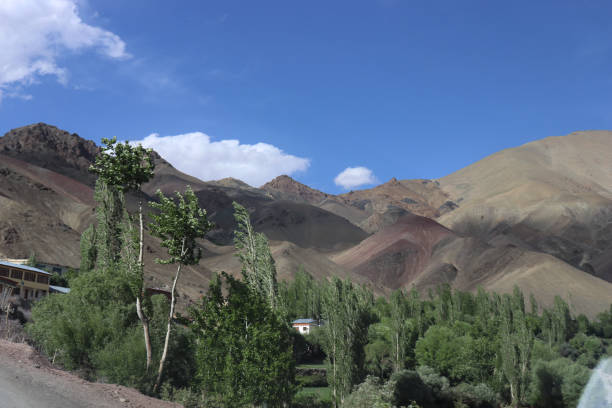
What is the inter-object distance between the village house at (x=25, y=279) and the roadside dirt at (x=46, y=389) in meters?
34.9

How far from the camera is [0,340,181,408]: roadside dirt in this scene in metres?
16.8

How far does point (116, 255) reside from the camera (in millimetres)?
40781

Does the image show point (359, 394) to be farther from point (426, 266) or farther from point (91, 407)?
point (426, 266)

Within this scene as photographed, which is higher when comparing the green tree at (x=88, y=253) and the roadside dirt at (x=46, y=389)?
the green tree at (x=88, y=253)

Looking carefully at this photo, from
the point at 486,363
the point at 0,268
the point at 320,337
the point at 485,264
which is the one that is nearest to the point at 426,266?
the point at 485,264

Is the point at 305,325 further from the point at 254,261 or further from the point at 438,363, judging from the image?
the point at 254,261

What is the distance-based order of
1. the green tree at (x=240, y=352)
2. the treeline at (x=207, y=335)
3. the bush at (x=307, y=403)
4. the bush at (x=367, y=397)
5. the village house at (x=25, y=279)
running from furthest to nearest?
the village house at (x=25, y=279)
the bush at (x=307, y=403)
the bush at (x=367, y=397)
the treeline at (x=207, y=335)
the green tree at (x=240, y=352)

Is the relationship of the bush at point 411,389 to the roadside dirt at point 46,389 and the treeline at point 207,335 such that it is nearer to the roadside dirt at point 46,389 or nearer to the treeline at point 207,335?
the treeline at point 207,335

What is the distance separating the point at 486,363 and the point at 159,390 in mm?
43380

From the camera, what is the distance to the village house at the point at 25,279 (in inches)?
2062

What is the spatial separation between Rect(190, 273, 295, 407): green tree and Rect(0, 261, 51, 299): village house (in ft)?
115

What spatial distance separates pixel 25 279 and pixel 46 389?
4276 centimetres

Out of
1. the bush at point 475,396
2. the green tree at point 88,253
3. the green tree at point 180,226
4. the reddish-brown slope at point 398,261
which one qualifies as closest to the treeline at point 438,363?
the bush at point 475,396

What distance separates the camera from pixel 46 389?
17.8 m
